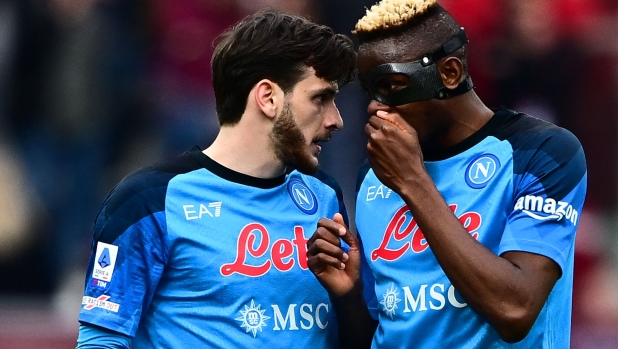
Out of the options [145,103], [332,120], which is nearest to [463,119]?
[332,120]

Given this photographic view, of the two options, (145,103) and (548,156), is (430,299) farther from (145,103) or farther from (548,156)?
(145,103)

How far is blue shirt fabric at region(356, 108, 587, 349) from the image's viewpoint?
3.61 meters

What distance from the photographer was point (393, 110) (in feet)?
12.7

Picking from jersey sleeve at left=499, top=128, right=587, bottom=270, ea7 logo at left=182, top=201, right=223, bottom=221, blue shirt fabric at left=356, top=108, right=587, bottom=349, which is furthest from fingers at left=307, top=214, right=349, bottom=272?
jersey sleeve at left=499, top=128, right=587, bottom=270

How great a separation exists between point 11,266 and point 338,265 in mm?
5333

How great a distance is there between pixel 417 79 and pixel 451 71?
14 cm

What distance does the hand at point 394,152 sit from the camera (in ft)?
11.9

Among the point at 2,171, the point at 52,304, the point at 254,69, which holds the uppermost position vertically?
the point at 254,69

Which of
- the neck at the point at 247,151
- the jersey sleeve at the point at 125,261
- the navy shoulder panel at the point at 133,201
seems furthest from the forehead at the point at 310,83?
the jersey sleeve at the point at 125,261

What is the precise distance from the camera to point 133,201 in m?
3.98

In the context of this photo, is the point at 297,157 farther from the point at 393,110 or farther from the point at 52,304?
the point at 52,304

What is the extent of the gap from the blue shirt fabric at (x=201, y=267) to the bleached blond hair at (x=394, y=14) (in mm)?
790

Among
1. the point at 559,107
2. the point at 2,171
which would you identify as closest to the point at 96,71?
the point at 2,171

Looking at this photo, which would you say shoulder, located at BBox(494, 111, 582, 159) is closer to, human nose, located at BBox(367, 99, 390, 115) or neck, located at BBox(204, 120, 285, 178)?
human nose, located at BBox(367, 99, 390, 115)
